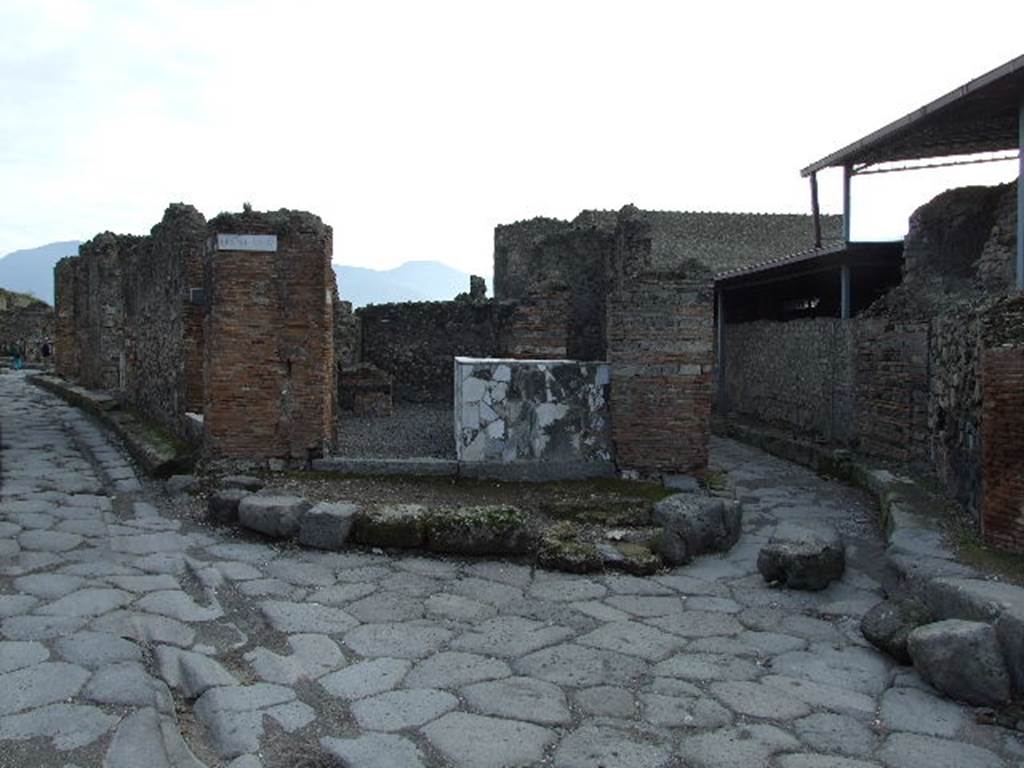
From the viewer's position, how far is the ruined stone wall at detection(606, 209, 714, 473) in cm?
684

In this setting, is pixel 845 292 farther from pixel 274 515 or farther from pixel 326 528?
pixel 274 515

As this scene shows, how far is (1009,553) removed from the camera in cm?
446

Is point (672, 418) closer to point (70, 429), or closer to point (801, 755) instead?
point (801, 755)

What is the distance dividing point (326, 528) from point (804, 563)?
280 cm

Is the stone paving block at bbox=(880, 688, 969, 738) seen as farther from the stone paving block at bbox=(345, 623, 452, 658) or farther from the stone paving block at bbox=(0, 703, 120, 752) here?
A: the stone paving block at bbox=(0, 703, 120, 752)

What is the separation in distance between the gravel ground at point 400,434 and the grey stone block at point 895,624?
4.09m

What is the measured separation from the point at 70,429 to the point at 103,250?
410cm

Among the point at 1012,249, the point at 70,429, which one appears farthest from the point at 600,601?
the point at 70,429

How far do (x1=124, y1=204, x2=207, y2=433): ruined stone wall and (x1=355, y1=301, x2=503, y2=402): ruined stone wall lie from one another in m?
4.15

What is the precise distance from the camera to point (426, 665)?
3514mm

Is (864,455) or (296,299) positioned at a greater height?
(296,299)

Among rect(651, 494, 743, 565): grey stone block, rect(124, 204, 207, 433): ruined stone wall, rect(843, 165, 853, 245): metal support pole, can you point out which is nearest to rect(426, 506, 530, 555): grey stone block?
rect(651, 494, 743, 565): grey stone block

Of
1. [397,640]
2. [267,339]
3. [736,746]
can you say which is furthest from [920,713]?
[267,339]

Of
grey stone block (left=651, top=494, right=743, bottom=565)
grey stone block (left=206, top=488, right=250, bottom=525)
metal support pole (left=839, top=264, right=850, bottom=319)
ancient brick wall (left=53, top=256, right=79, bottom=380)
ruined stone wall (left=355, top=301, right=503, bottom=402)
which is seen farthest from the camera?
ancient brick wall (left=53, top=256, right=79, bottom=380)
